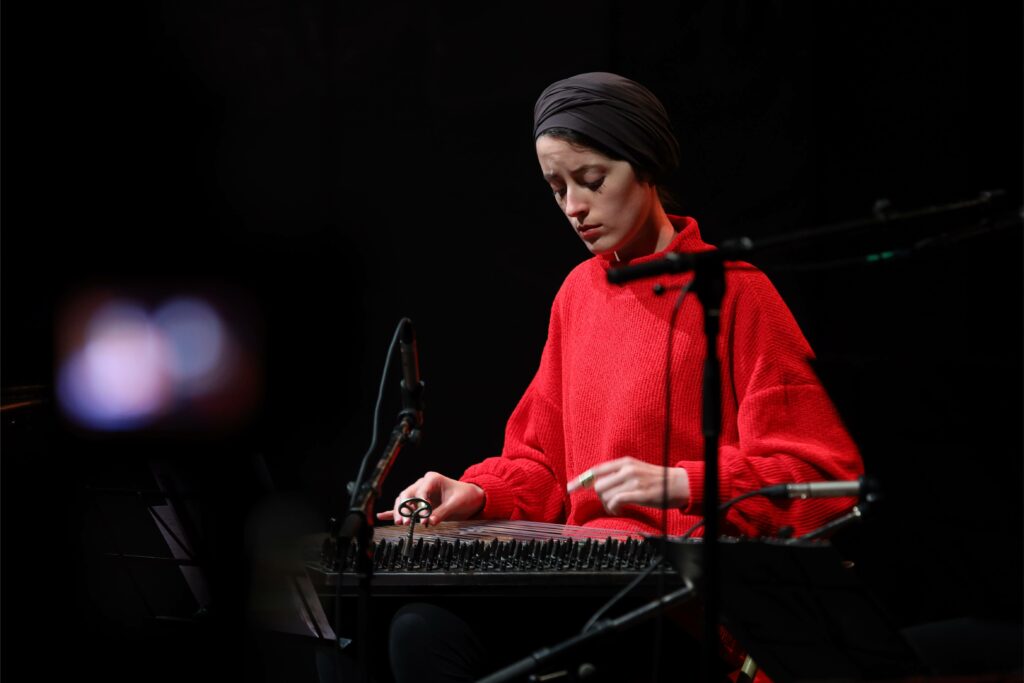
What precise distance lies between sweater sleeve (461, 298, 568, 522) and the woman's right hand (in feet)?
0.20

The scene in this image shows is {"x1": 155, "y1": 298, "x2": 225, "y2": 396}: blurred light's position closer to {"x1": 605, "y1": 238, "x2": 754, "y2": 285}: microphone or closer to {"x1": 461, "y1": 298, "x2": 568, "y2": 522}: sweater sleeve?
{"x1": 461, "y1": 298, "x2": 568, "y2": 522}: sweater sleeve

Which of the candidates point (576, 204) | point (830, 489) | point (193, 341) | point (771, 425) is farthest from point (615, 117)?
point (193, 341)

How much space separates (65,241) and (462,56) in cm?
151

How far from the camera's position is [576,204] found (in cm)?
226

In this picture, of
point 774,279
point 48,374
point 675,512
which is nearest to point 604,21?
point 774,279

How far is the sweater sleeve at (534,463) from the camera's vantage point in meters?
2.43

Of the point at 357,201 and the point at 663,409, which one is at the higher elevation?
the point at 357,201

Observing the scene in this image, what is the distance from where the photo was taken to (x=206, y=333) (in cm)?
346

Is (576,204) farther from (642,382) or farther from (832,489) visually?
(832,489)

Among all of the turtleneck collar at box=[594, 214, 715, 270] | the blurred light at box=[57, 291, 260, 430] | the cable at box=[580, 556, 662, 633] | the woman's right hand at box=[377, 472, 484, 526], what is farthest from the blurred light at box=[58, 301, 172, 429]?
the cable at box=[580, 556, 662, 633]

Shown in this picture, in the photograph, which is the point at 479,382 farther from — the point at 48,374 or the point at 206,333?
the point at 48,374

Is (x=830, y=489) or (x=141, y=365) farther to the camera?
(x=141, y=365)

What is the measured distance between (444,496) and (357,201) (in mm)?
1262

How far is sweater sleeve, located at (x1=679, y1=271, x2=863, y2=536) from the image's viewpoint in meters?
1.98
